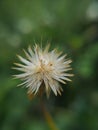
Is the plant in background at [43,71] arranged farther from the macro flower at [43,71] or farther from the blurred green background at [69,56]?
the blurred green background at [69,56]

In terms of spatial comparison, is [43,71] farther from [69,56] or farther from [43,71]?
[69,56]

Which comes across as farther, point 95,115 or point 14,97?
point 14,97

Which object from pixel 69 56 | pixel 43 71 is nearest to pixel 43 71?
pixel 43 71

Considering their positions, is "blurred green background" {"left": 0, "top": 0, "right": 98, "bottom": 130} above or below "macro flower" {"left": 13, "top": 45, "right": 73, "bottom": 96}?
above

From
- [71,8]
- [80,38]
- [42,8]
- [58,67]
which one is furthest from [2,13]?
[58,67]

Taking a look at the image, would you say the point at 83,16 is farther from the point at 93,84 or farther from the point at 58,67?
the point at 58,67

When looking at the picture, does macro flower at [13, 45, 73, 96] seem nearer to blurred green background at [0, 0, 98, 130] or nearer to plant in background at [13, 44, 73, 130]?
plant in background at [13, 44, 73, 130]

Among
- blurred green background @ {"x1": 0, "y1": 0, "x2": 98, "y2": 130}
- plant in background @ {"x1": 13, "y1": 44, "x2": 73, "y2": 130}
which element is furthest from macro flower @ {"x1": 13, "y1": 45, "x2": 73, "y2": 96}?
blurred green background @ {"x1": 0, "y1": 0, "x2": 98, "y2": 130}
